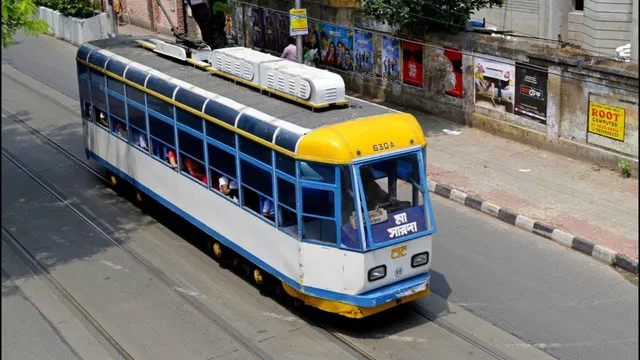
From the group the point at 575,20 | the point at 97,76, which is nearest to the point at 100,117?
the point at 97,76

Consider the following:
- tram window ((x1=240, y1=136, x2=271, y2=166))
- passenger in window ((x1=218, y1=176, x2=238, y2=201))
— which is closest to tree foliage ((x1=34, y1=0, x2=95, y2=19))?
passenger in window ((x1=218, y1=176, x2=238, y2=201))

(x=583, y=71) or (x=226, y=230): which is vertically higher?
(x=583, y=71)

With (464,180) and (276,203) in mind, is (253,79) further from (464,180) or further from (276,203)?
(464,180)

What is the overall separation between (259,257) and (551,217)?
4.94 metres

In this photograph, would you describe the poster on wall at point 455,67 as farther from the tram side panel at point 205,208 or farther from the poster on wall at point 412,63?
the tram side panel at point 205,208

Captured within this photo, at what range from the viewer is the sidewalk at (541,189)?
12938 millimetres

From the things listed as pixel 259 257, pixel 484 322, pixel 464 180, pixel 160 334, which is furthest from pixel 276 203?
pixel 464 180

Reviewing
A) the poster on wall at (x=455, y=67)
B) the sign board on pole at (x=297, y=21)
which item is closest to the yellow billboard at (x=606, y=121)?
the poster on wall at (x=455, y=67)

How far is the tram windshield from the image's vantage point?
32.2ft

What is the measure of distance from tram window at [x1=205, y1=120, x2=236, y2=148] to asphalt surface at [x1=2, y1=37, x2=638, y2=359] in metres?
2.00

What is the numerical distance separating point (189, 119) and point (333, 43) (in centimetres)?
1050

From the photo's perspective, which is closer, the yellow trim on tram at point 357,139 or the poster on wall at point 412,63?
the yellow trim on tram at point 357,139

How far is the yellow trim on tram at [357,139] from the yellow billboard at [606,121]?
6.07m

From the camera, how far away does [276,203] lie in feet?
34.6
